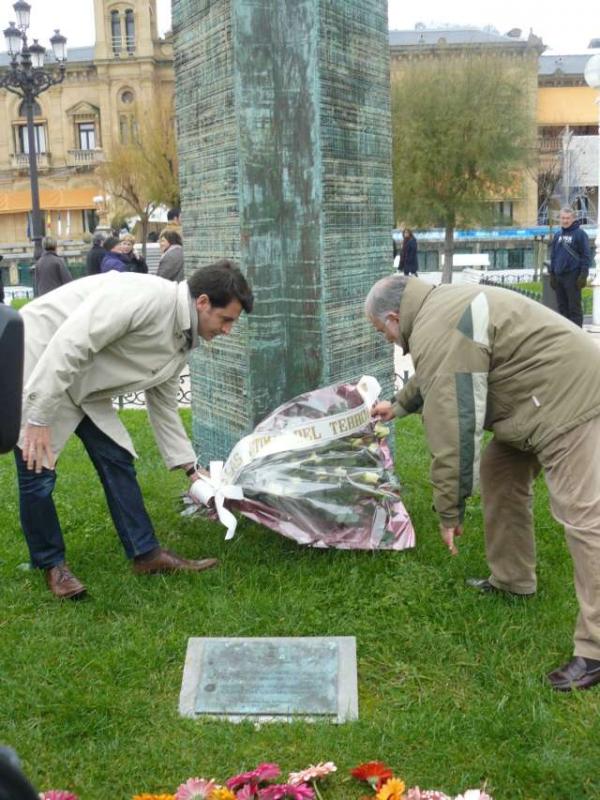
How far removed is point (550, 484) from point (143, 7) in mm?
65029

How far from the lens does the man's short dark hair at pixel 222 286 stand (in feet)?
13.6

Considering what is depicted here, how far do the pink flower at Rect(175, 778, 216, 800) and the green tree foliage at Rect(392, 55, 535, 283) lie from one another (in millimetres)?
28183

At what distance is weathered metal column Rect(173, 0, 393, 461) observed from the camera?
4.95 metres

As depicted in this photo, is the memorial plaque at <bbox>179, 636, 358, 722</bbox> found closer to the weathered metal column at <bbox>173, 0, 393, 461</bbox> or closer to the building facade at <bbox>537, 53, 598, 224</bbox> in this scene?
the weathered metal column at <bbox>173, 0, 393, 461</bbox>

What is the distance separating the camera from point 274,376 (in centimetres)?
523

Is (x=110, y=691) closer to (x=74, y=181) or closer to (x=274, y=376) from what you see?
(x=274, y=376)

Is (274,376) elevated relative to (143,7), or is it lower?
lower

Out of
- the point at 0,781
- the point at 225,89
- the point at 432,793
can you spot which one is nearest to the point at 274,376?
the point at 225,89

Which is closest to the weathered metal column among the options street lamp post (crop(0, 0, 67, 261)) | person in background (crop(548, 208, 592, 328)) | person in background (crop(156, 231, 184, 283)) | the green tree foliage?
person in background (crop(156, 231, 184, 283))

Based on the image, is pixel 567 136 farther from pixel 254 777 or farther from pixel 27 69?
pixel 254 777

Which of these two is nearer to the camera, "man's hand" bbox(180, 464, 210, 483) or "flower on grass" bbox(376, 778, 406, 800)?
"flower on grass" bbox(376, 778, 406, 800)

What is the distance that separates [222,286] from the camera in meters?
4.15

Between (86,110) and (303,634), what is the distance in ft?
210

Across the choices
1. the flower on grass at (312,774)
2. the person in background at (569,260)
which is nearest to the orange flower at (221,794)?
the flower on grass at (312,774)
